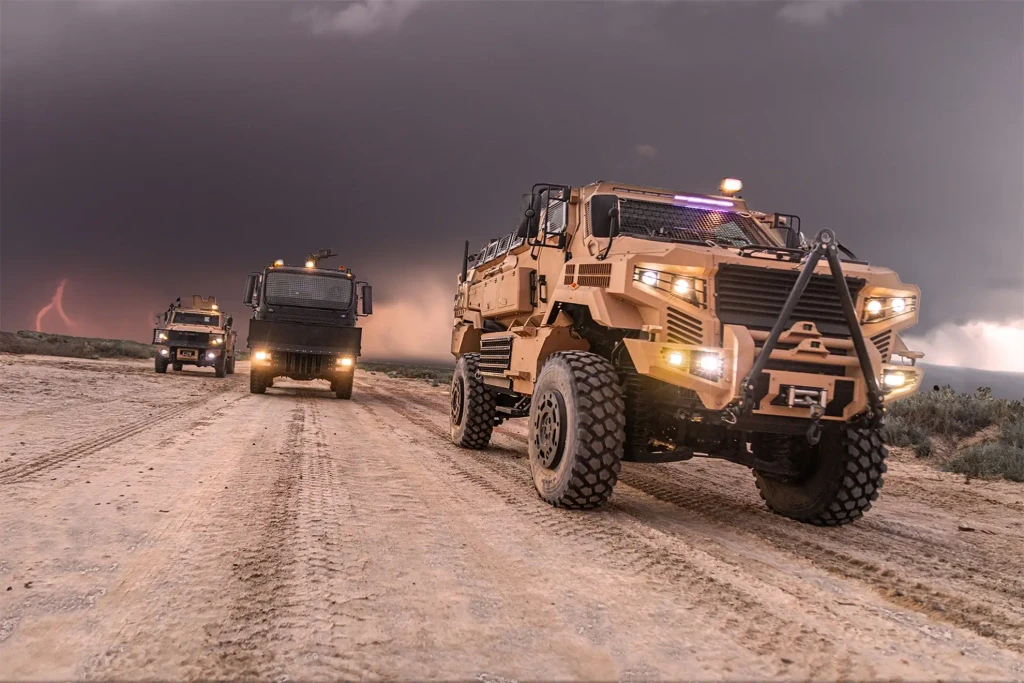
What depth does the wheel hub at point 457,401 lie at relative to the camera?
901 centimetres

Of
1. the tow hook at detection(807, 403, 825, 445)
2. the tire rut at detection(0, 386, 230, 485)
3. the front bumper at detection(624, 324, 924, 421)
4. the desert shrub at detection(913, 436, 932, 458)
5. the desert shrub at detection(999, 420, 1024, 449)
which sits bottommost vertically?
the tire rut at detection(0, 386, 230, 485)

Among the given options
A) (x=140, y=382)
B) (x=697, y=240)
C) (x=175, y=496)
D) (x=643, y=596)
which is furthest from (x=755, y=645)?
(x=140, y=382)

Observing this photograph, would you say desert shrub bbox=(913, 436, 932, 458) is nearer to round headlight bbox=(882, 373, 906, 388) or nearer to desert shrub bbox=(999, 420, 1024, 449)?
desert shrub bbox=(999, 420, 1024, 449)

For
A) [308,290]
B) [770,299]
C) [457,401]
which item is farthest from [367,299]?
[770,299]

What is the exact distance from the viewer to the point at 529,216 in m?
6.46

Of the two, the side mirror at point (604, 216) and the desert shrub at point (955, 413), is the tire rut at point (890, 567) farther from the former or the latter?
the desert shrub at point (955, 413)

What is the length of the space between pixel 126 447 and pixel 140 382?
12.7m

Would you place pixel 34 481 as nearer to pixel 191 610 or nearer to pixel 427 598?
pixel 191 610

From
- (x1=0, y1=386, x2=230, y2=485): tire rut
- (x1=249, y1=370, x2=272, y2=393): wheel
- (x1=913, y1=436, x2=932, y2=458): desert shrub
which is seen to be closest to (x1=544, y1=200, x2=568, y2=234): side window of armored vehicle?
(x1=0, y1=386, x2=230, y2=485): tire rut

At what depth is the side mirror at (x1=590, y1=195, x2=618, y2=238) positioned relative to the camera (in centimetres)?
597

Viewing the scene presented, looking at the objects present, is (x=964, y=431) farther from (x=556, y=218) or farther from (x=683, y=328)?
(x=683, y=328)

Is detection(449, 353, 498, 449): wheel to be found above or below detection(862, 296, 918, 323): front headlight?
below

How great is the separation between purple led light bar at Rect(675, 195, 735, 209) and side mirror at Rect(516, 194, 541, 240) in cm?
141

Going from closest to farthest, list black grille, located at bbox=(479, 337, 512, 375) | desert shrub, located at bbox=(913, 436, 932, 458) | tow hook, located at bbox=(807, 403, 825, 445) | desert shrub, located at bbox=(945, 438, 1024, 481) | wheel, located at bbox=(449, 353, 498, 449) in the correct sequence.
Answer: tow hook, located at bbox=(807, 403, 825, 445) → black grille, located at bbox=(479, 337, 512, 375) → wheel, located at bbox=(449, 353, 498, 449) → desert shrub, located at bbox=(945, 438, 1024, 481) → desert shrub, located at bbox=(913, 436, 932, 458)
